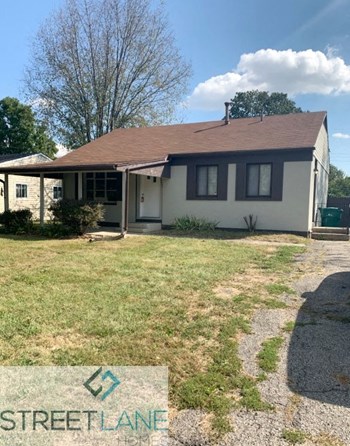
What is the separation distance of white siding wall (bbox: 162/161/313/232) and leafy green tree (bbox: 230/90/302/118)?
101 ft

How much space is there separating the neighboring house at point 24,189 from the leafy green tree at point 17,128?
38.3 ft

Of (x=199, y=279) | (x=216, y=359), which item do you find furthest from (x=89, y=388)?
(x=199, y=279)

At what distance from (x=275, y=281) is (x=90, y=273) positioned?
10.7 ft

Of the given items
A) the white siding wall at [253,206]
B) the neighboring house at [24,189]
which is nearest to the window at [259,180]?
the white siding wall at [253,206]

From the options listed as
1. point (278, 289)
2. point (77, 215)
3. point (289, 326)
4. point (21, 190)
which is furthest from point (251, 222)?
point (21, 190)

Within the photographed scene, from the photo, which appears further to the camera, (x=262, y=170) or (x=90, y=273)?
(x=262, y=170)

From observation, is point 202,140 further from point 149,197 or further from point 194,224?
point 194,224

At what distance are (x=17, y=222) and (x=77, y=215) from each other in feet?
8.74

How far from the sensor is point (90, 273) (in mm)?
6129

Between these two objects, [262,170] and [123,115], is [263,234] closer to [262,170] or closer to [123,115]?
[262,170]

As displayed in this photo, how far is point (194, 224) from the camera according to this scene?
1391 cm

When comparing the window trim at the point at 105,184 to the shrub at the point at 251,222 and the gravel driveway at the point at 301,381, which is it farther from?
the gravel driveway at the point at 301,381

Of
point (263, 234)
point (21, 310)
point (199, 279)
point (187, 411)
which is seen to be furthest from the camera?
point (263, 234)

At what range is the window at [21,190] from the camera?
2269cm
